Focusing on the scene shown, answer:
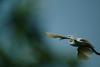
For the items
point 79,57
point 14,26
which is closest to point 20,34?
point 14,26

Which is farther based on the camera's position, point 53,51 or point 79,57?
point 53,51

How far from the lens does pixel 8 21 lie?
354 mm

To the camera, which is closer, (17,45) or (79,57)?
(79,57)

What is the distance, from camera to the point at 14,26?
14.0 inches

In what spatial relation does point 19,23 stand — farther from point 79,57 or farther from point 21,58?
point 79,57

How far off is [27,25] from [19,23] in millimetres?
18

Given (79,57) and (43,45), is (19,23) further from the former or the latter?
(79,57)

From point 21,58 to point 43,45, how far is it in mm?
56

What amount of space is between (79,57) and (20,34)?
192 millimetres

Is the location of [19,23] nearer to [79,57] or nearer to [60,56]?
[60,56]

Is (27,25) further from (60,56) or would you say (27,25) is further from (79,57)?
(79,57)

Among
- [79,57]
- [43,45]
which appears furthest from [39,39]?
[79,57]

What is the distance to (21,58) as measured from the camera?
0.32 metres

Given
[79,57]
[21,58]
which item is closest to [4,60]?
[21,58]
